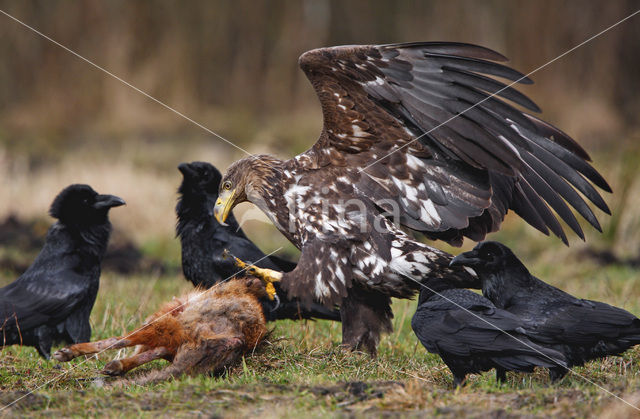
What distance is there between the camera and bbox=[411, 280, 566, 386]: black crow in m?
4.13

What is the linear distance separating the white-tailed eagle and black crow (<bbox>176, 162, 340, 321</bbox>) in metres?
0.54

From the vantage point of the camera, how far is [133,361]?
4.50m

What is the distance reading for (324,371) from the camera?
15.4 ft

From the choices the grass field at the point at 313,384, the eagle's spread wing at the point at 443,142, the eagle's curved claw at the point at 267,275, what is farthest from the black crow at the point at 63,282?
the eagle's spread wing at the point at 443,142

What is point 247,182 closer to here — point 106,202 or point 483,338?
point 106,202

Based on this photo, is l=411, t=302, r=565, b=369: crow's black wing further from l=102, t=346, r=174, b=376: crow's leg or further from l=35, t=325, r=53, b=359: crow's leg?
l=35, t=325, r=53, b=359: crow's leg

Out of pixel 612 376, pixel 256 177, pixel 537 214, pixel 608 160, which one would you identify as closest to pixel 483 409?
pixel 612 376

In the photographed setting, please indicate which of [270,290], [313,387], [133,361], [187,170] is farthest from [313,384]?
[187,170]

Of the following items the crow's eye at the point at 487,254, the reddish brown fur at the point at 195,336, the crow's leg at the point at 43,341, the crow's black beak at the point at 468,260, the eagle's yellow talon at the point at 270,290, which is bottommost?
the crow's leg at the point at 43,341

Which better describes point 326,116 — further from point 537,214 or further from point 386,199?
point 537,214

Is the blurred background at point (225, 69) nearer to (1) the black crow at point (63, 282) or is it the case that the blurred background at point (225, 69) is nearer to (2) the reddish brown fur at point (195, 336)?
(1) the black crow at point (63, 282)

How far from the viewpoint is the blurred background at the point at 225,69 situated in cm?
1365

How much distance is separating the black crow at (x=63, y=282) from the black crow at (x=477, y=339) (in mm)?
2386

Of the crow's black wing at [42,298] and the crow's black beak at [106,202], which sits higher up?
the crow's black beak at [106,202]
